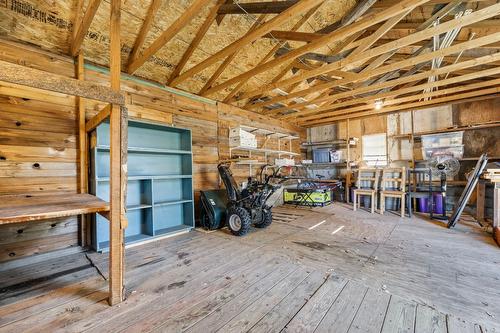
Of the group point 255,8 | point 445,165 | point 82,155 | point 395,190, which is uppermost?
point 255,8

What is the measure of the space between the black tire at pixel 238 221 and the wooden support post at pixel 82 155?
6.11 feet

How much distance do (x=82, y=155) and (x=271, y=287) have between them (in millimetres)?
2767

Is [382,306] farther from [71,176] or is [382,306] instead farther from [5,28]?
[5,28]

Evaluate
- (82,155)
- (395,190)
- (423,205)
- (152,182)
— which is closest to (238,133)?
(152,182)

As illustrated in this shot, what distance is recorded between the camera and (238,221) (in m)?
3.22

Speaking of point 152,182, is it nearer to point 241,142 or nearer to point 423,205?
point 241,142

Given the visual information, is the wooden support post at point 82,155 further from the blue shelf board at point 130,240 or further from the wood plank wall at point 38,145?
the blue shelf board at point 130,240

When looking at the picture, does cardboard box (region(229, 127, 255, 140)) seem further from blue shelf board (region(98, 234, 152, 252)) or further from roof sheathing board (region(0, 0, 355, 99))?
blue shelf board (region(98, 234, 152, 252))

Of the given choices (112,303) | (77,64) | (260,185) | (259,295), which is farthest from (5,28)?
(259,295)

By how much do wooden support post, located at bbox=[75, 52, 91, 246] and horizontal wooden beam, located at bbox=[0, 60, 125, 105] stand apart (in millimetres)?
1653

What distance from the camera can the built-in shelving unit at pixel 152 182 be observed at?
9.42 feet

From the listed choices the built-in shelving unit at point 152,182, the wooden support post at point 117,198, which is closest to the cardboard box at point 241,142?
the built-in shelving unit at point 152,182

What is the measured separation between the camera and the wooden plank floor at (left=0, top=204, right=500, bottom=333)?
1385 mm

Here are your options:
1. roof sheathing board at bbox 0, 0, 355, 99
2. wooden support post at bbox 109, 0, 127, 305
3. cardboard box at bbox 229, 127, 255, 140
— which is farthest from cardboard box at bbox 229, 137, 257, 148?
wooden support post at bbox 109, 0, 127, 305
